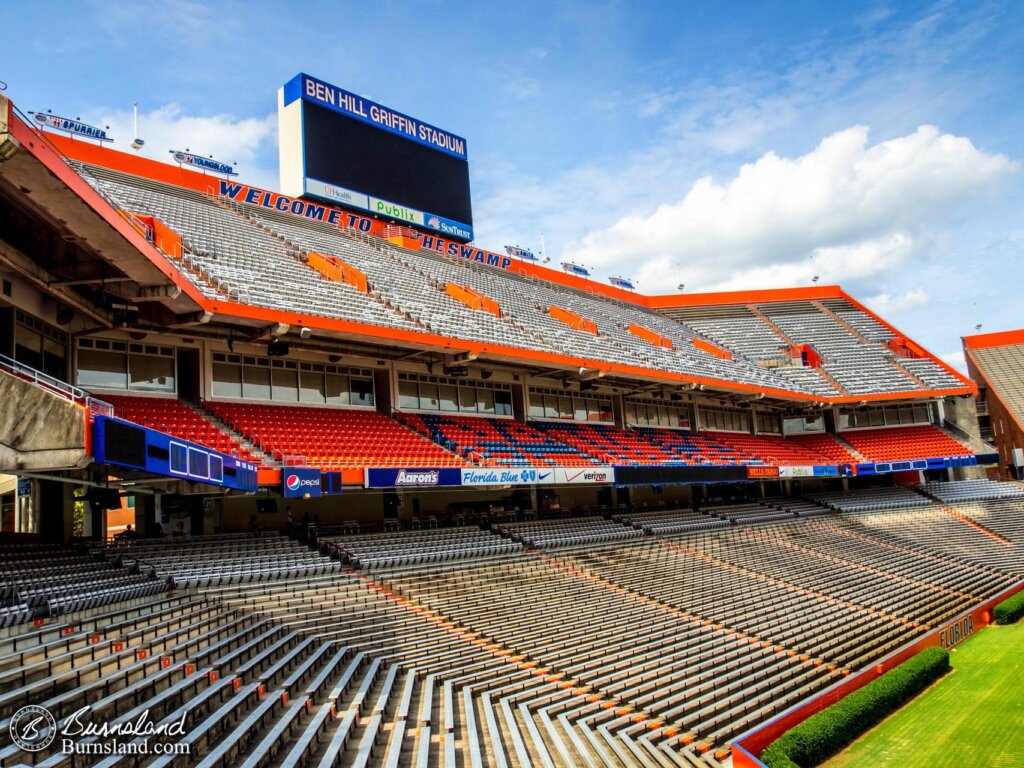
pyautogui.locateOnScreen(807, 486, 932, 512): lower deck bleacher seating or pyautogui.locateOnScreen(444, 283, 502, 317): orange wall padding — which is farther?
pyautogui.locateOnScreen(807, 486, 932, 512): lower deck bleacher seating

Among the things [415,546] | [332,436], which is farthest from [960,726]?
[332,436]

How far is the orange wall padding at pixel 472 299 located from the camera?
2958 cm

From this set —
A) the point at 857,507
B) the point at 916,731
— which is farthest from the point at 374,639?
the point at 857,507

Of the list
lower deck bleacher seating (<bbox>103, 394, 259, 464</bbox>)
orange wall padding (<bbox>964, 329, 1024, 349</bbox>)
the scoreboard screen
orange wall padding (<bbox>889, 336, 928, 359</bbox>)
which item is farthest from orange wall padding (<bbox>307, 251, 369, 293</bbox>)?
orange wall padding (<bbox>964, 329, 1024, 349</bbox>)

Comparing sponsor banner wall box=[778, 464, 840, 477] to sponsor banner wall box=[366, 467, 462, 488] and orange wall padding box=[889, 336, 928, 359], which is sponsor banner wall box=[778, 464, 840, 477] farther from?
sponsor banner wall box=[366, 467, 462, 488]

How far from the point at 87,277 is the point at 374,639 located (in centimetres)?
863

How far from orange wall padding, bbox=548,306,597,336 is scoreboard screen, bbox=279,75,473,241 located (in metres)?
6.05

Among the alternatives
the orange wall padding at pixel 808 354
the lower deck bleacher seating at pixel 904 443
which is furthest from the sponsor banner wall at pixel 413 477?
the orange wall padding at pixel 808 354

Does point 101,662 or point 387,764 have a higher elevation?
point 101,662

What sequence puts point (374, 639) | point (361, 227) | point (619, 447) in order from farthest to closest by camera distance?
point (361, 227)
point (619, 447)
point (374, 639)

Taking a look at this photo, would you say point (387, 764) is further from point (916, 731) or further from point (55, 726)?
point (916, 731)

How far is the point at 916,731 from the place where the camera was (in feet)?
44.4

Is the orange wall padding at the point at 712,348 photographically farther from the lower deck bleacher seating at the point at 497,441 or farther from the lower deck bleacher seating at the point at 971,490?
the lower deck bleacher seating at the point at 497,441

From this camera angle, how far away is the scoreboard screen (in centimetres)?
3106
